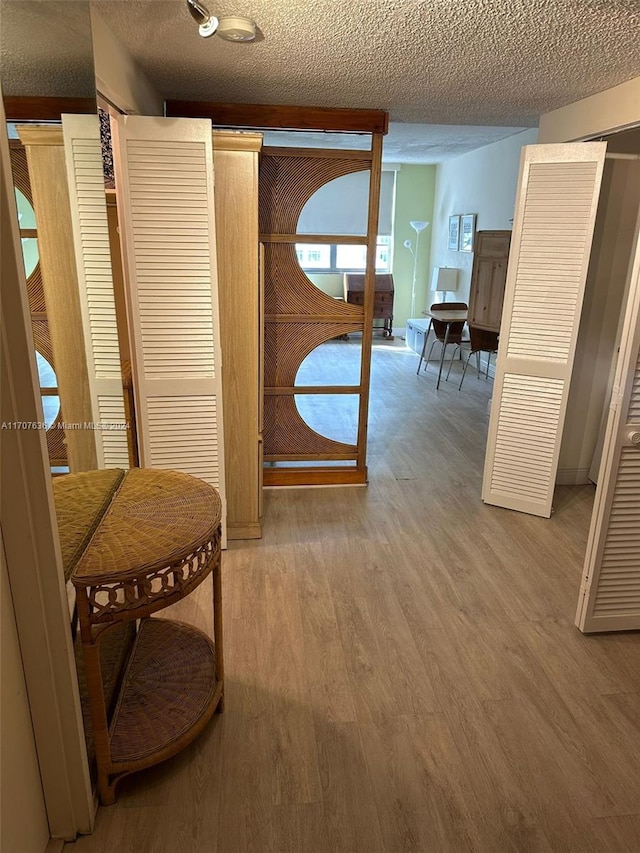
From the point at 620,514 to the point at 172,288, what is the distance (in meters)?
2.04

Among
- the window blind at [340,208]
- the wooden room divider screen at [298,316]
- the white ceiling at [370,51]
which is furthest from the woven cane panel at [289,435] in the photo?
the white ceiling at [370,51]

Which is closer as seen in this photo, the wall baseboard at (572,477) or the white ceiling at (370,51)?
the white ceiling at (370,51)

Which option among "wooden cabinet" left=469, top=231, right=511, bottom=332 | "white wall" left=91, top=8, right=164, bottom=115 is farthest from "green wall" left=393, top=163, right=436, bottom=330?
"white wall" left=91, top=8, right=164, bottom=115

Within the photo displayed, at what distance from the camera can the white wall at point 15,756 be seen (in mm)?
1237

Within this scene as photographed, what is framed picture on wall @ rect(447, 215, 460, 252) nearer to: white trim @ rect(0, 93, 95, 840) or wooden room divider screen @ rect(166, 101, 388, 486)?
wooden room divider screen @ rect(166, 101, 388, 486)

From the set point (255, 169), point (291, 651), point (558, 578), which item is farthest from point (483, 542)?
point (255, 169)

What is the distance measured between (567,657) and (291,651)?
1.05 meters

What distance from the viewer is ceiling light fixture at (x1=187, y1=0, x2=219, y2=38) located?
5.52ft

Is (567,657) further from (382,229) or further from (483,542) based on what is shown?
(382,229)

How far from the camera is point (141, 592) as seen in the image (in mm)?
1458

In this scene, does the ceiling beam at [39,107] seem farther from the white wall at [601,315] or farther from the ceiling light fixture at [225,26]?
the white wall at [601,315]

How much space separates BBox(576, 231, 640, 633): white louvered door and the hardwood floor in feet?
0.43

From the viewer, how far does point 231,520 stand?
3043mm

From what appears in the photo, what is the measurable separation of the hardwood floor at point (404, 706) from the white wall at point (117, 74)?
79.4 inches
